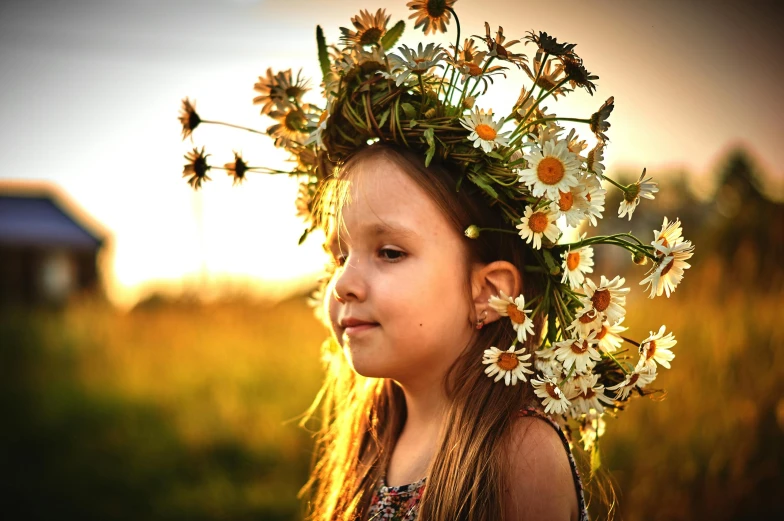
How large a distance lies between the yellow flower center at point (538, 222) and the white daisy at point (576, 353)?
0.99ft

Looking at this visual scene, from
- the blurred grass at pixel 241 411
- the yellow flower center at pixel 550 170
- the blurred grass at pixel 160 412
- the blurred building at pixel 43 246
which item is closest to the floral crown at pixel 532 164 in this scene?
the yellow flower center at pixel 550 170

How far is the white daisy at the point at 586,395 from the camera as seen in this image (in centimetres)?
177

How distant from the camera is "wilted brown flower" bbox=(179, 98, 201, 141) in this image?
2.08m

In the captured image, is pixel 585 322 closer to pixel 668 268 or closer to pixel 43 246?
pixel 668 268

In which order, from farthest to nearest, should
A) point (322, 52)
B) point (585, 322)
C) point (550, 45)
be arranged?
point (322, 52)
point (585, 322)
point (550, 45)

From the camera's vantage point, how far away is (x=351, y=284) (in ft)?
5.90

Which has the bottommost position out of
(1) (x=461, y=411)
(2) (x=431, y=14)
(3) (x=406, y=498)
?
(3) (x=406, y=498)

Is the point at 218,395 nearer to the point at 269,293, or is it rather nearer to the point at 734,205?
the point at 269,293

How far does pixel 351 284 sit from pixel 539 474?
689 millimetres

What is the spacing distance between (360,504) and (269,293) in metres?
5.98

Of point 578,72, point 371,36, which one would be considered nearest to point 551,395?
point 578,72

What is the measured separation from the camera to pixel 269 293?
7.90 meters

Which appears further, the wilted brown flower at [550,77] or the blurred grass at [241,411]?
the blurred grass at [241,411]

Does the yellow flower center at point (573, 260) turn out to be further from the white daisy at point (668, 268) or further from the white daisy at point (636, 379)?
the white daisy at point (636, 379)
